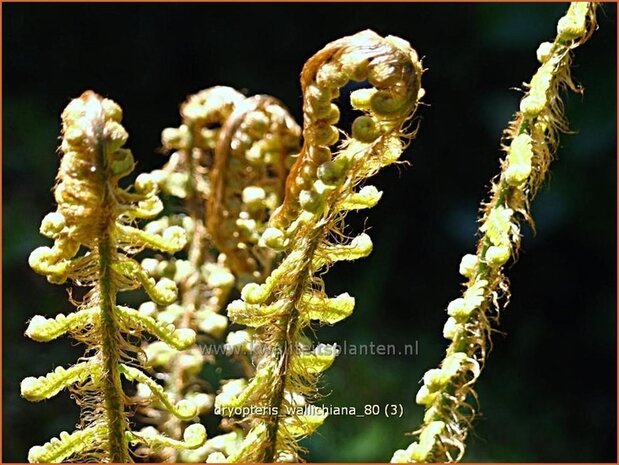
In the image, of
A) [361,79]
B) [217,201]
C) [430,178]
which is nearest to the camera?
[361,79]

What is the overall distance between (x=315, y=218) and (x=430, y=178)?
1.39 metres

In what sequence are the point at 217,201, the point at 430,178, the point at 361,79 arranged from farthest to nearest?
the point at 430,178 < the point at 217,201 < the point at 361,79

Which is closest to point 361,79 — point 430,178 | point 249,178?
point 249,178

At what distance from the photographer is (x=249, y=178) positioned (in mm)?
980

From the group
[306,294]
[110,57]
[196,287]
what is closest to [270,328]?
[306,294]

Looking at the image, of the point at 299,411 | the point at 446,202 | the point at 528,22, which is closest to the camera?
the point at 299,411

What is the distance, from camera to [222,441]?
2.82ft

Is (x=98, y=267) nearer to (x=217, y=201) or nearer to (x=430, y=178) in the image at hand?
(x=217, y=201)

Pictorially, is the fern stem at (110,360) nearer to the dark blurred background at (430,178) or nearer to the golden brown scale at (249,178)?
the golden brown scale at (249,178)

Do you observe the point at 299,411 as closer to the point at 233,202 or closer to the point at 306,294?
the point at 306,294

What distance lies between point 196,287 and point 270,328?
13.6 inches

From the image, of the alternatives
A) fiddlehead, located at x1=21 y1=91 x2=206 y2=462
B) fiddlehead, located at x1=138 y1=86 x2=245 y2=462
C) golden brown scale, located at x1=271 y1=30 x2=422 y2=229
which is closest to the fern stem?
fiddlehead, located at x1=21 y1=91 x2=206 y2=462

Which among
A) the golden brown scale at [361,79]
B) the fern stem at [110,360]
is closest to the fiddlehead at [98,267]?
the fern stem at [110,360]

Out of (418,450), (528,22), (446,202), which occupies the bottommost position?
(418,450)
